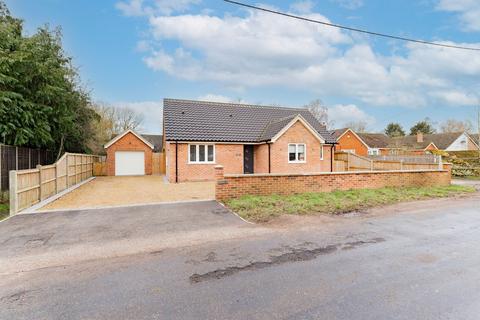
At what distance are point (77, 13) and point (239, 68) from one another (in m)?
12.6

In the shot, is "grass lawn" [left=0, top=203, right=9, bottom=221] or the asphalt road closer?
the asphalt road

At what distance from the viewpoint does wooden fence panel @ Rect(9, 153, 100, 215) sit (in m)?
8.20

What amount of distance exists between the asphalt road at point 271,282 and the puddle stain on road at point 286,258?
0.7 inches

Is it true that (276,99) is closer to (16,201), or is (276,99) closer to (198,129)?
(198,129)

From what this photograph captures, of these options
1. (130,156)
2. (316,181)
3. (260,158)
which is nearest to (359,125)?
(260,158)

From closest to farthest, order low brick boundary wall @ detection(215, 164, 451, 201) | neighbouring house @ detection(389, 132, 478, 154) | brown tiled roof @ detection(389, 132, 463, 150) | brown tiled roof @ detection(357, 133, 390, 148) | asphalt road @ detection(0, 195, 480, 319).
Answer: asphalt road @ detection(0, 195, 480, 319) → low brick boundary wall @ detection(215, 164, 451, 201) → brown tiled roof @ detection(357, 133, 390, 148) → neighbouring house @ detection(389, 132, 478, 154) → brown tiled roof @ detection(389, 132, 463, 150)

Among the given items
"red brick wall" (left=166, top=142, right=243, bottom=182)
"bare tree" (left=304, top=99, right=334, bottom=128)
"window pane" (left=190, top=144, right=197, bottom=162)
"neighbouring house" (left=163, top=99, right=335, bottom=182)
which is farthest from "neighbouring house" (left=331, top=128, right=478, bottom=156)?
"window pane" (left=190, top=144, right=197, bottom=162)

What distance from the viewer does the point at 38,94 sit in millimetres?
12852

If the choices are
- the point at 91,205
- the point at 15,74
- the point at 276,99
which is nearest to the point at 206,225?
the point at 91,205

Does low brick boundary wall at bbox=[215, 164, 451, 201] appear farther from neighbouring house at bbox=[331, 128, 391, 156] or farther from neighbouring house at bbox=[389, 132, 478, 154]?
neighbouring house at bbox=[389, 132, 478, 154]

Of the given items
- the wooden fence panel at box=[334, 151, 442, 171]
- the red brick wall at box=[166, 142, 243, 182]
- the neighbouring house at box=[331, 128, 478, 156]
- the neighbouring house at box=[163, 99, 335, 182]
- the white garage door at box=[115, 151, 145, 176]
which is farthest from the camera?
the neighbouring house at box=[331, 128, 478, 156]

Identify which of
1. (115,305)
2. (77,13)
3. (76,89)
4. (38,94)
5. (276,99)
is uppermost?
(276,99)

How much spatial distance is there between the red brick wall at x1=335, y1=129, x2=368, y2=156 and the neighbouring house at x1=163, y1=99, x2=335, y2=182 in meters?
18.8

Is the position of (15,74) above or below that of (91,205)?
above
